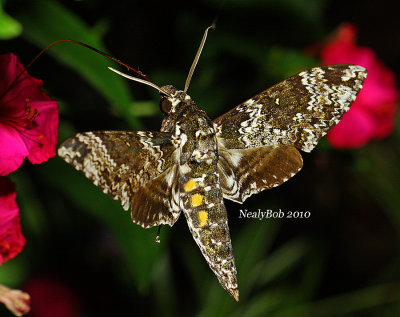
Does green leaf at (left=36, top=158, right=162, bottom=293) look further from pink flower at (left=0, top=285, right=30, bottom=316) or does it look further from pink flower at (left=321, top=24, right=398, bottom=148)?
pink flower at (left=321, top=24, right=398, bottom=148)

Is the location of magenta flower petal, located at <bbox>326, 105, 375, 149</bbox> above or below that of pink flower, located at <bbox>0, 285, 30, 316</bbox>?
below

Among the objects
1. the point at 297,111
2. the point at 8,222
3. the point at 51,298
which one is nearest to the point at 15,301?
the point at 8,222

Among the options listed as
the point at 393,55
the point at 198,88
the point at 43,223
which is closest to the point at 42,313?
the point at 43,223

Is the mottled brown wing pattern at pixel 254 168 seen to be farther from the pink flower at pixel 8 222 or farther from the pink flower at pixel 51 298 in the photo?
the pink flower at pixel 51 298

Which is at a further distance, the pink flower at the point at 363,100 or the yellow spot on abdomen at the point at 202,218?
the pink flower at the point at 363,100

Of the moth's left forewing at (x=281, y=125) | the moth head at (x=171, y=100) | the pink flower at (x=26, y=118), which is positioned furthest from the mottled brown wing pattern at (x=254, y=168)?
the pink flower at (x=26, y=118)

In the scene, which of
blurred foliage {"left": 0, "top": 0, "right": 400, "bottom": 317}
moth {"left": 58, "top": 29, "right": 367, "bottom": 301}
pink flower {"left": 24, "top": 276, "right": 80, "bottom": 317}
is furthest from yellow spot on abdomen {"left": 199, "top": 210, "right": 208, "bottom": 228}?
pink flower {"left": 24, "top": 276, "right": 80, "bottom": 317}

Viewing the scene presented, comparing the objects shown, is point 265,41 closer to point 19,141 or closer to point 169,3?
point 169,3
